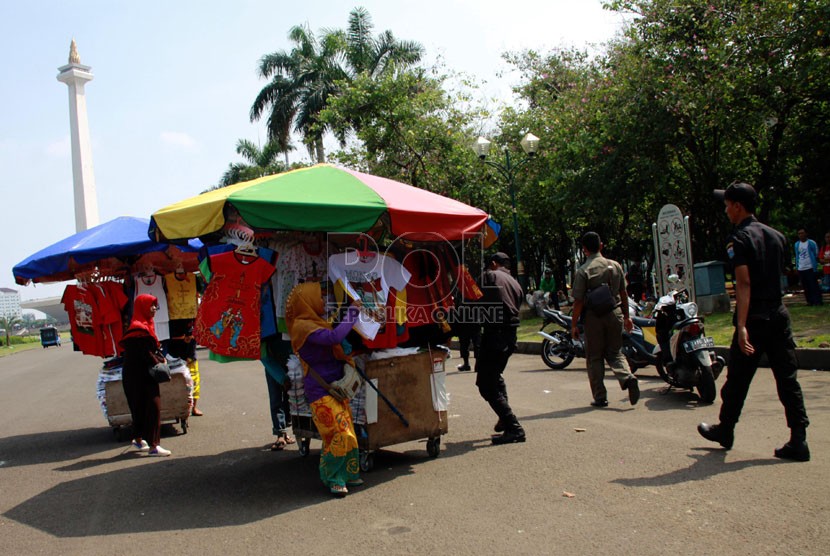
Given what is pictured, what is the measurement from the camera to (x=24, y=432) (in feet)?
32.2

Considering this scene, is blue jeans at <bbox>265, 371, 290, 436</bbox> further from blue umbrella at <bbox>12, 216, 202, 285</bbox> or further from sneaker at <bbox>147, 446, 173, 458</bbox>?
blue umbrella at <bbox>12, 216, 202, 285</bbox>

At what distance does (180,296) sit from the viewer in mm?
9133

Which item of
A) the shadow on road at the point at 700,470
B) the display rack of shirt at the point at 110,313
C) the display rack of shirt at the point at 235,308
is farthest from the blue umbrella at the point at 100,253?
the shadow on road at the point at 700,470

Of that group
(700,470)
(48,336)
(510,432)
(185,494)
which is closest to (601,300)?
(510,432)

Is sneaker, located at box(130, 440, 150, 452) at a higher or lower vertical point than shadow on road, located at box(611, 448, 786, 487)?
higher

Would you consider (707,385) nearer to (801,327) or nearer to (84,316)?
(801,327)

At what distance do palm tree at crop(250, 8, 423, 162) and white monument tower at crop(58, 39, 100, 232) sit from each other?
23079 mm

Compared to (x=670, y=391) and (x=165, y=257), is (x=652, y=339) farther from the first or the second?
(x=165, y=257)

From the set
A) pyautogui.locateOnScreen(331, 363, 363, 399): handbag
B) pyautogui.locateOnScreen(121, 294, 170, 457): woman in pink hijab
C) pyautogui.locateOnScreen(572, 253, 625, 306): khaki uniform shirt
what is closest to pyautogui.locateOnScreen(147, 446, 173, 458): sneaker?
pyautogui.locateOnScreen(121, 294, 170, 457): woman in pink hijab

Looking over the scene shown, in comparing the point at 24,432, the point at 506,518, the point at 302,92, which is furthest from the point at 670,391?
the point at 302,92

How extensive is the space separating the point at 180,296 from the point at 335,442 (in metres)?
4.57

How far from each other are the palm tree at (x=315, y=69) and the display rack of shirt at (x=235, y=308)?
24.0 metres

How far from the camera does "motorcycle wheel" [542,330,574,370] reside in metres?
11.9

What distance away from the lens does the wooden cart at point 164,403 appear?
830 cm
